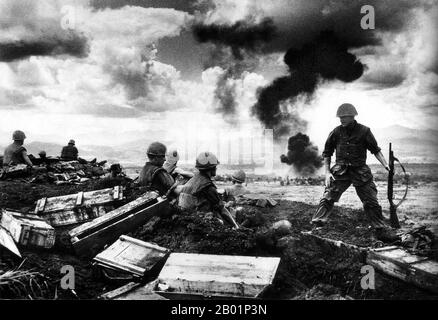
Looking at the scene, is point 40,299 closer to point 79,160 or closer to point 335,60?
point 79,160

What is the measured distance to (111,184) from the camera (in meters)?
7.98

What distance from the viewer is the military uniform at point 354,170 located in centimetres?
634

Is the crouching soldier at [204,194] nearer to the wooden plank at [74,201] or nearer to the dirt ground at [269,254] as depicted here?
the dirt ground at [269,254]

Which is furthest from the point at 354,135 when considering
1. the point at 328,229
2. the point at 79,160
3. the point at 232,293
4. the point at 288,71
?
the point at 288,71

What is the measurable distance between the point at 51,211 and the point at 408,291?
206 inches

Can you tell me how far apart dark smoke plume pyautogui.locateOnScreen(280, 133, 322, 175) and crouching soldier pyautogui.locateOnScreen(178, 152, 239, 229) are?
1241 centimetres

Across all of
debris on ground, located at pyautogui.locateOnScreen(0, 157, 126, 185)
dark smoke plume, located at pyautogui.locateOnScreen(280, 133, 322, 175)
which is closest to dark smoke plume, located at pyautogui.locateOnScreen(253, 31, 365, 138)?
dark smoke plume, located at pyautogui.locateOnScreen(280, 133, 322, 175)

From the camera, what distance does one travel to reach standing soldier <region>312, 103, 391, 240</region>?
6348 mm

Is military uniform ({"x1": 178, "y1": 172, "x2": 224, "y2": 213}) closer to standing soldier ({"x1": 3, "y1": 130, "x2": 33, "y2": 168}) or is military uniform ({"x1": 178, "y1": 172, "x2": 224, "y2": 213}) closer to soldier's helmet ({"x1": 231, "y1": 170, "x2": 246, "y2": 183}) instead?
soldier's helmet ({"x1": 231, "y1": 170, "x2": 246, "y2": 183})

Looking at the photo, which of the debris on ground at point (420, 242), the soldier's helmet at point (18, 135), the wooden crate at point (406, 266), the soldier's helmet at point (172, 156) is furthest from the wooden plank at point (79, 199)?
the soldier's helmet at point (18, 135)

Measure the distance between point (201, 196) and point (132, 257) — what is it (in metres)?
1.59

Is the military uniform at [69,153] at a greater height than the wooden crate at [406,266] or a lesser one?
greater

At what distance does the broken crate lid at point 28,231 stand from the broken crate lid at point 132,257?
2.74ft

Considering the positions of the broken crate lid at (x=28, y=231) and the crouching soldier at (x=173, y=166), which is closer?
the broken crate lid at (x=28, y=231)
